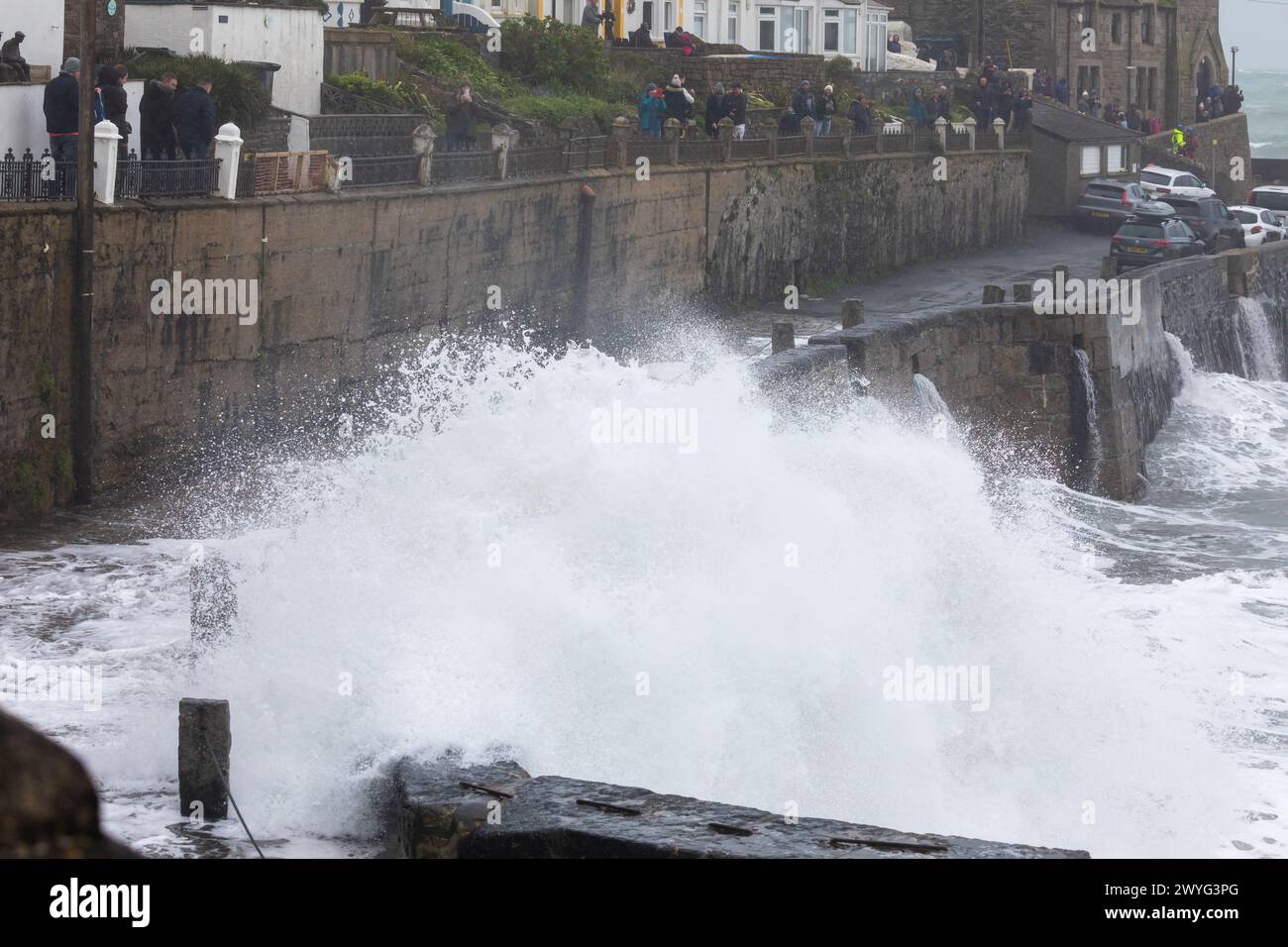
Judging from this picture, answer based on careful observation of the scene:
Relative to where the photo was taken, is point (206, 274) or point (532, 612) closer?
point (532, 612)

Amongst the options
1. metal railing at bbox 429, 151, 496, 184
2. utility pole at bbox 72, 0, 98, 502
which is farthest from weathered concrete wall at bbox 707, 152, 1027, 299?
utility pole at bbox 72, 0, 98, 502

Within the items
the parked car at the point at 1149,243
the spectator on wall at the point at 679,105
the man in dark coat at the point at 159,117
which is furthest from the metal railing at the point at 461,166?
the parked car at the point at 1149,243

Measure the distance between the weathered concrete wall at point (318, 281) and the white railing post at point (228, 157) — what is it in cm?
25

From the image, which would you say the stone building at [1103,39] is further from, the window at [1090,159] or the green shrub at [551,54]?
the green shrub at [551,54]

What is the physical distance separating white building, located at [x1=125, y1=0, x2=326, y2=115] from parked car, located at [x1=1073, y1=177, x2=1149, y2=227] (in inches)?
980

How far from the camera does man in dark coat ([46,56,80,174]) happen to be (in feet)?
60.8

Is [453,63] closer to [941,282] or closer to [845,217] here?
[845,217]

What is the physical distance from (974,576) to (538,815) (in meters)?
6.95

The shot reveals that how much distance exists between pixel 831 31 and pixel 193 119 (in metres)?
39.1

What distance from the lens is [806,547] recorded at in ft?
45.7

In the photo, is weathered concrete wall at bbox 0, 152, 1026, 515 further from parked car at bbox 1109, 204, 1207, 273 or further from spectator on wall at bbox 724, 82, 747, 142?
parked car at bbox 1109, 204, 1207, 273

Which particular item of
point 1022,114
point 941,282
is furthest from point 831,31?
point 941,282
